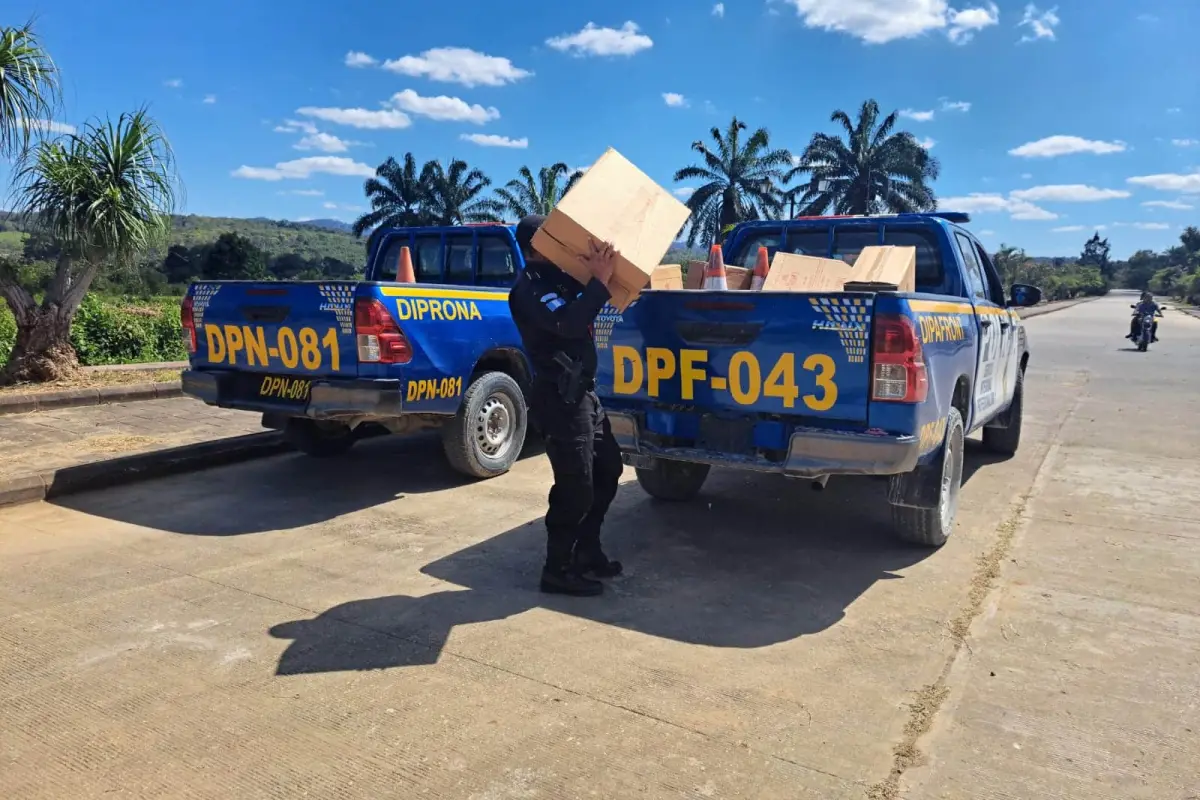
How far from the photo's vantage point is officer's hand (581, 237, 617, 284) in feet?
12.7

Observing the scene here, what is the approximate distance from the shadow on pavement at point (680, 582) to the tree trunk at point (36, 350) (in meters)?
7.51

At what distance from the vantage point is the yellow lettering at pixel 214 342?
6.16 m

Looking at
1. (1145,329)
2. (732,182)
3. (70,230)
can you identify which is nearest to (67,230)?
(70,230)

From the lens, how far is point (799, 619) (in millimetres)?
3992

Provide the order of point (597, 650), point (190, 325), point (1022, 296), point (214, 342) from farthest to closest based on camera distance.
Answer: point (1022, 296), point (190, 325), point (214, 342), point (597, 650)

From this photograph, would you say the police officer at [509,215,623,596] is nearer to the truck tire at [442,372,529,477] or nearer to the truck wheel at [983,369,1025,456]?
the truck tire at [442,372,529,477]

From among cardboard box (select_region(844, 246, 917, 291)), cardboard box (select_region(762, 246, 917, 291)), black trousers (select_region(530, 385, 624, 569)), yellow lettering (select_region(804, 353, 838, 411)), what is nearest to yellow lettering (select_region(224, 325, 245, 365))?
black trousers (select_region(530, 385, 624, 569))

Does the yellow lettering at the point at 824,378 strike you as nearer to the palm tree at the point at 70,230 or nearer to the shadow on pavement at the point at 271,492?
→ the shadow on pavement at the point at 271,492

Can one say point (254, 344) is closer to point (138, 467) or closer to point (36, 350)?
point (138, 467)

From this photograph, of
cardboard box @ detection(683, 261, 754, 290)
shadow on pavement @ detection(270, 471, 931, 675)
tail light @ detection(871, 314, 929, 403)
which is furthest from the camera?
cardboard box @ detection(683, 261, 754, 290)

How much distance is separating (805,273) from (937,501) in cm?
153

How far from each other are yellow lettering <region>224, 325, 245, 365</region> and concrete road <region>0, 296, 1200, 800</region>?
1.00m

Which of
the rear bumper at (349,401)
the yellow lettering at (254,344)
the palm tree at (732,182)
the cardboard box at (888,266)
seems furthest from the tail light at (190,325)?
the palm tree at (732,182)

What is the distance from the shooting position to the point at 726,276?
5.41m
